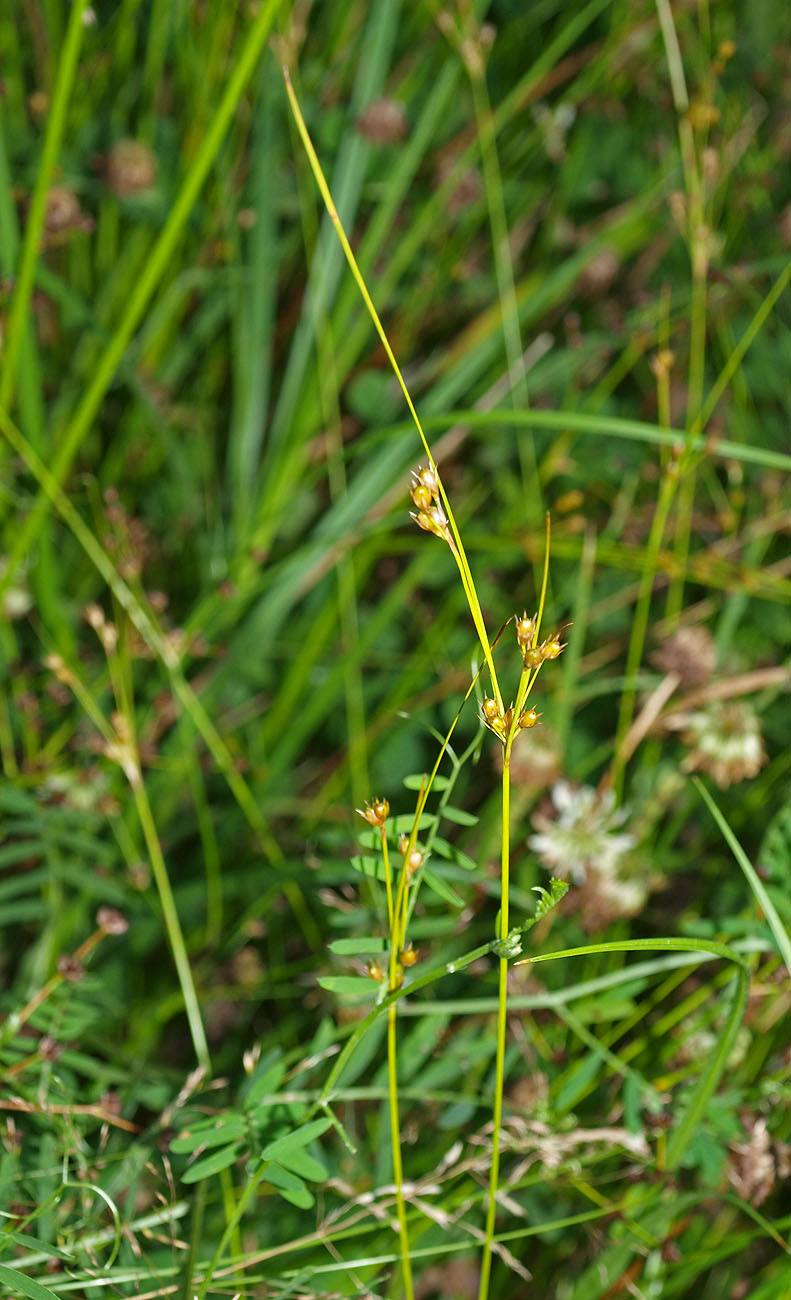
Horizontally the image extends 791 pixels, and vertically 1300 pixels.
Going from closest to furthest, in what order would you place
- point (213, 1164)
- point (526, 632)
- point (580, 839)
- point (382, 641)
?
point (526, 632), point (213, 1164), point (580, 839), point (382, 641)

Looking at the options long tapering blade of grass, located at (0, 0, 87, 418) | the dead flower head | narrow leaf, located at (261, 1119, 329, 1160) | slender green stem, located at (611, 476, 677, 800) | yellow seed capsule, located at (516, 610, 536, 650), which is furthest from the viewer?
the dead flower head

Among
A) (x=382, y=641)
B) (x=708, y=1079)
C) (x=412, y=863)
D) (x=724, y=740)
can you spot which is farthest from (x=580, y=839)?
(x=412, y=863)

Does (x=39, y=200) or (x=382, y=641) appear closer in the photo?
(x=39, y=200)

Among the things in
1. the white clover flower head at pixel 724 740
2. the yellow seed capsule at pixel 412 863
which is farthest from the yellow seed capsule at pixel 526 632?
the white clover flower head at pixel 724 740

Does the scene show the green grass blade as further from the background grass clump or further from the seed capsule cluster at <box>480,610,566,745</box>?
the seed capsule cluster at <box>480,610,566,745</box>

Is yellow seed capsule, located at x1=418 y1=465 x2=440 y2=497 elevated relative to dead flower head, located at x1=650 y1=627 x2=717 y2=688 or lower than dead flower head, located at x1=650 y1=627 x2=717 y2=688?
elevated

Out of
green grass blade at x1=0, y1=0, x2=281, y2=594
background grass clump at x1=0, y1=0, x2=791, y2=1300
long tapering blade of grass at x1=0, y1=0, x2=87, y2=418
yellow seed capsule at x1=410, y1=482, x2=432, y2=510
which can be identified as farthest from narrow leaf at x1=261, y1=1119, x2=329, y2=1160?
long tapering blade of grass at x1=0, y1=0, x2=87, y2=418

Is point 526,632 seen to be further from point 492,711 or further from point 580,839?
point 580,839

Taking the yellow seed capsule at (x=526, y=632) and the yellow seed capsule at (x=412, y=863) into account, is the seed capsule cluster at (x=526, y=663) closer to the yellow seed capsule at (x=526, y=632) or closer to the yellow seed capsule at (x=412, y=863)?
the yellow seed capsule at (x=526, y=632)
